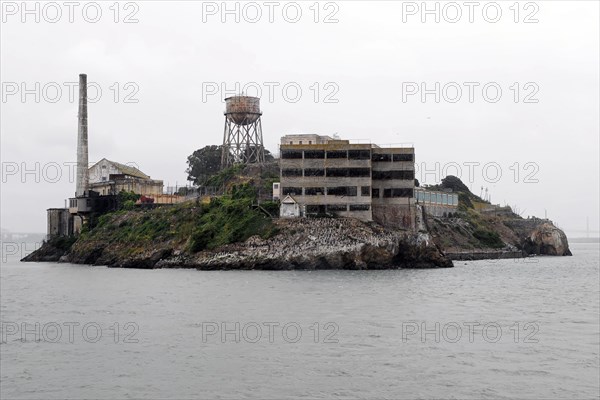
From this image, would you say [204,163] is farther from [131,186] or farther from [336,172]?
[336,172]

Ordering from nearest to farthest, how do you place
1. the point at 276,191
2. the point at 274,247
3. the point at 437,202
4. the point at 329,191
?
1. the point at 274,247
2. the point at 329,191
3. the point at 276,191
4. the point at 437,202

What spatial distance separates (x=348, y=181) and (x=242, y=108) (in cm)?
3551

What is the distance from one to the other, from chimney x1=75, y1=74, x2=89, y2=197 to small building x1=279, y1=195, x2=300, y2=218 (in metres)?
38.6

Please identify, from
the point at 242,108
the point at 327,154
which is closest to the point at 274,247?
the point at 327,154

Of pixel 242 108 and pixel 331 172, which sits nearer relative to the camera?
pixel 331 172

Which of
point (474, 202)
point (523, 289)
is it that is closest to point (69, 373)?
point (523, 289)

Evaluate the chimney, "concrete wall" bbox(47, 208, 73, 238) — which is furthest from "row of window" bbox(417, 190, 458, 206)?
"concrete wall" bbox(47, 208, 73, 238)

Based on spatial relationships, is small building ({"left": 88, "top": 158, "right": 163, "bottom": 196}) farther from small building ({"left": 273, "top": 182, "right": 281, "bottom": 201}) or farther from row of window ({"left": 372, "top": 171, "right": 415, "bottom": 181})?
row of window ({"left": 372, "top": 171, "right": 415, "bottom": 181})

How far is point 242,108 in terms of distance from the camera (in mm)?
123438

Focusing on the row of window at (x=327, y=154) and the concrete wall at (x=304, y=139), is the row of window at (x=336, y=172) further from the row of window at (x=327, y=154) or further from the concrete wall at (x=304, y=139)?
the concrete wall at (x=304, y=139)

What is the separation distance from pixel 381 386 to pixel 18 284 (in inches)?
2034

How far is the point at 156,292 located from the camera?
2345 inches

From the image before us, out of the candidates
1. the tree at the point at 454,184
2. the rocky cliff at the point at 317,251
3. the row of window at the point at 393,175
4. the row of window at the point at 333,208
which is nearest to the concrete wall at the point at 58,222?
the rocky cliff at the point at 317,251

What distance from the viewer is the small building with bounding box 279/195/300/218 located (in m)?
92.4
